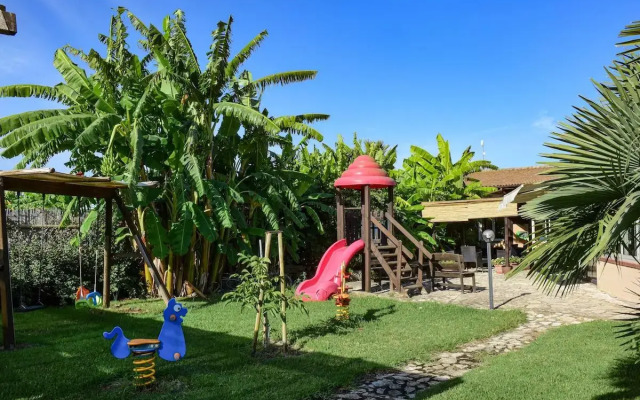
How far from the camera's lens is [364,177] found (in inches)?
489

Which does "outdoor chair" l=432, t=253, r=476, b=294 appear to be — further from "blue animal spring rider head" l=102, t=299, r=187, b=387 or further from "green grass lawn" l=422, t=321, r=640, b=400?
"blue animal spring rider head" l=102, t=299, r=187, b=387

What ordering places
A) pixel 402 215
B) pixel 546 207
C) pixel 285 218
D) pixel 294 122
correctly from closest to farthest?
pixel 546 207
pixel 294 122
pixel 285 218
pixel 402 215

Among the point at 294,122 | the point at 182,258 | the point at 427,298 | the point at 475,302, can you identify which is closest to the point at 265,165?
the point at 294,122

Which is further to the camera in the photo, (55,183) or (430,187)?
(430,187)

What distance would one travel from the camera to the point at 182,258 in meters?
11.6

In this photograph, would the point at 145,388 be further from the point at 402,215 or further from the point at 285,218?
the point at 402,215

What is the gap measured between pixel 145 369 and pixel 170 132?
22.5 ft

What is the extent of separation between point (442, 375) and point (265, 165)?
8.35 m

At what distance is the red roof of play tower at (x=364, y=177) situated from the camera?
1238 centimetres

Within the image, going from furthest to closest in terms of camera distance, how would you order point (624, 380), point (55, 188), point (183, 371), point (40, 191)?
point (55, 188) → point (40, 191) → point (183, 371) → point (624, 380)

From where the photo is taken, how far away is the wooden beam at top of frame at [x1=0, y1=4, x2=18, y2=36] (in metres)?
3.15

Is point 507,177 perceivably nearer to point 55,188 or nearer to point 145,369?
point 55,188

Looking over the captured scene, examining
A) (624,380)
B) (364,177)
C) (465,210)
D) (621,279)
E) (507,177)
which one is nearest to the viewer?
(624,380)

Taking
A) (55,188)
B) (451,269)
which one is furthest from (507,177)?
(55,188)
